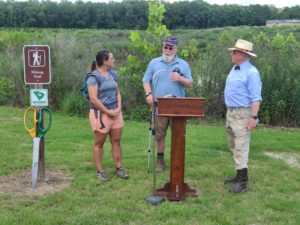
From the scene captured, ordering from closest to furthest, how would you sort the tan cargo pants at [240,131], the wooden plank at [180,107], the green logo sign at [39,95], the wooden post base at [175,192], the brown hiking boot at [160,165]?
the wooden plank at [180,107] → the wooden post base at [175,192] → the tan cargo pants at [240,131] → the green logo sign at [39,95] → the brown hiking boot at [160,165]

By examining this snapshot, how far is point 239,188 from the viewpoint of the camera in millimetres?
5699

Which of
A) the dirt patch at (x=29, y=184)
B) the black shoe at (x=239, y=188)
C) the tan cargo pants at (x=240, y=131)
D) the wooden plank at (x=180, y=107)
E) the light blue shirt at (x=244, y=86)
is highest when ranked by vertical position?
the light blue shirt at (x=244, y=86)

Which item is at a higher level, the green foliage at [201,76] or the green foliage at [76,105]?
the green foliage at [201,76]

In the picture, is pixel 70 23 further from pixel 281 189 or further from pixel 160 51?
pixel 281 189

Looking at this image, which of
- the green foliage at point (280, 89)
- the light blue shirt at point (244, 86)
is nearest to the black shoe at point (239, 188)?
the light blue shirt at point (244, 86)

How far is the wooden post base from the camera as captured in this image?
17.8 ft

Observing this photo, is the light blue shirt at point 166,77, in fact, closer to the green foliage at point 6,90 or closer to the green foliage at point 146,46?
the green foliage at point 146,46

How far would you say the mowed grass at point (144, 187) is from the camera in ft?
16.1

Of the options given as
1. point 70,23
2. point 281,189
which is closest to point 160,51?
point 281,189

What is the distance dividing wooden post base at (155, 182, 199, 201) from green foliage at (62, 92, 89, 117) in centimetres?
577

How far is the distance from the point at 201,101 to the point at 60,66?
7386 millimetres

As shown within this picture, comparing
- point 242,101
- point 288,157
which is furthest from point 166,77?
point 288,157

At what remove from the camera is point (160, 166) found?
661 centimetres

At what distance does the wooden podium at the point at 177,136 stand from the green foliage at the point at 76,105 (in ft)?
19.0
